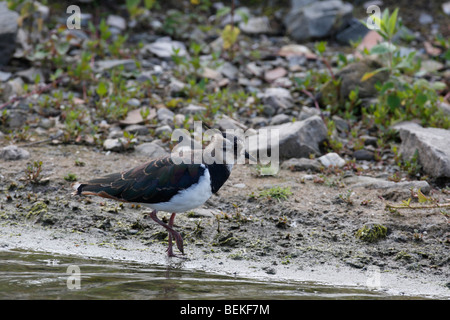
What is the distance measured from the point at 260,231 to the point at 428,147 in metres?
2.30

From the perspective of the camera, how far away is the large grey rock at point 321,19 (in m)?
10.7

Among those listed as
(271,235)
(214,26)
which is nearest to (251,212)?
(271,235)

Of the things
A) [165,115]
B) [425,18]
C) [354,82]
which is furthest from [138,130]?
[425,18]

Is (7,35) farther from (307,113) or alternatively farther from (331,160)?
(331,160)

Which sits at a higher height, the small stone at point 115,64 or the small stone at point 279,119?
the small stone at point 115,64

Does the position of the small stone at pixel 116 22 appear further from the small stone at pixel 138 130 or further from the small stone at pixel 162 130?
the small stone at pixel 162 130

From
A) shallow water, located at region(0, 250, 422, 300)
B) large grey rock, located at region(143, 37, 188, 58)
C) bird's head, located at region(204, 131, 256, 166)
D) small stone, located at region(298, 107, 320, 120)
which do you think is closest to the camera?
shallow water, located at region(0, 250, 422, 300)

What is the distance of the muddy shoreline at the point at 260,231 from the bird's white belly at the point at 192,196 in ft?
1.76

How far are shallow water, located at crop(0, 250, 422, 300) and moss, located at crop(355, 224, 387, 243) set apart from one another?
0.93 metres

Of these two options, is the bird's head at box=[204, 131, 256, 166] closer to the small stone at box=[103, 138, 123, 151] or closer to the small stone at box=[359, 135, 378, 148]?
the small stone at box=[103, 138, 123, 151]

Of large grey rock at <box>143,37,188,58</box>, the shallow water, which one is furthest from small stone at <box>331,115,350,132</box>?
the shallow water

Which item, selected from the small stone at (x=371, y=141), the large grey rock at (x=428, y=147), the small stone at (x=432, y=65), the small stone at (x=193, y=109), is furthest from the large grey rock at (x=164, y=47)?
the large grey rock at (x=428, y=147)

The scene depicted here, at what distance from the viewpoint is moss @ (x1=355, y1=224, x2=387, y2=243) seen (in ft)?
19.2

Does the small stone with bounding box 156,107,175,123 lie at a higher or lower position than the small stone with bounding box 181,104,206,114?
lower
